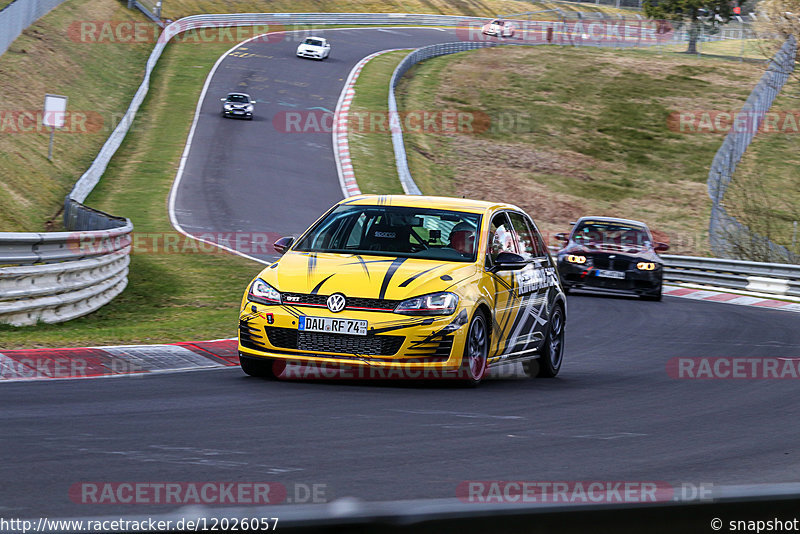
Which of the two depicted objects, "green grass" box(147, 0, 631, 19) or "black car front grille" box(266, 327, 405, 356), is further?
"green grass" box(147, 0, 631, 19)

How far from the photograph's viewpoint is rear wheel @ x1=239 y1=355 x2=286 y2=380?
9.42 m

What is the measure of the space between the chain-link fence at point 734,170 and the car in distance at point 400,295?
60.2 ft

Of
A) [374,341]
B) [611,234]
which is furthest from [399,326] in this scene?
[611,234]

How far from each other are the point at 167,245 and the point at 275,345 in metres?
16.4

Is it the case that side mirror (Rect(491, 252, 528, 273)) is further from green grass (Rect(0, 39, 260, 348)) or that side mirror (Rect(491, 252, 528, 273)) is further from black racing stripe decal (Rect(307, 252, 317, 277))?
green grass (Rect(0, 39, 260, 348))

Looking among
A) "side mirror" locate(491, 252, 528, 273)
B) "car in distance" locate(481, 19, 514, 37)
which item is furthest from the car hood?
"car in distance" locate(481, 19, 514, 37)

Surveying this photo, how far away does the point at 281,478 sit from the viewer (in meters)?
5.47

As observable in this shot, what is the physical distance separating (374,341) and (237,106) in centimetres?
3834

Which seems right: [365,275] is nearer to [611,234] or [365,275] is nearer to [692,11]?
[611,234]
